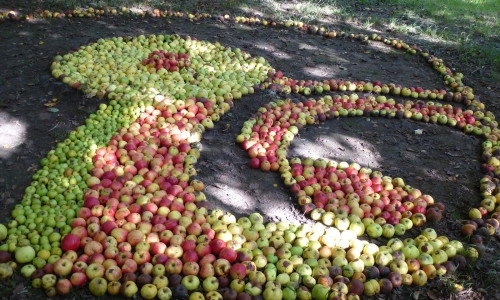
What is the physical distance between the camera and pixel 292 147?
5.12 meters

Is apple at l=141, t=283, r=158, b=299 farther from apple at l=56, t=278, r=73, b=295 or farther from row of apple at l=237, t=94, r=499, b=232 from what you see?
row of apple at l=237, t=94, r=499, b=232

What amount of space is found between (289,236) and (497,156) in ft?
10.7

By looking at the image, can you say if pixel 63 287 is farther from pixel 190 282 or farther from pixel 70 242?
pixel 190 282

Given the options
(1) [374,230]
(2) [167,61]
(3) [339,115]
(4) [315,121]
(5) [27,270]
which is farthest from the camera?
(2) [167,61]

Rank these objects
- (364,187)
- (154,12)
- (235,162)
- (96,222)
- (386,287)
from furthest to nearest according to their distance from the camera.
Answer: (154,12)
(235,162)
(364,187)
(96,222)
(386,287)

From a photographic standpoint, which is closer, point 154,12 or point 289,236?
point 289,236

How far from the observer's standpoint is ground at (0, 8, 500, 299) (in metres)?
4.15

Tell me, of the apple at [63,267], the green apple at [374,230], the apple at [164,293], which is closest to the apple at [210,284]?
the apple at [164,293]

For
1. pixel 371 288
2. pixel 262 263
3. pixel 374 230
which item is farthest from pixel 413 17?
pixel 262 263

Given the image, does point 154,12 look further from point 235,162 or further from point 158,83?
point 235,162

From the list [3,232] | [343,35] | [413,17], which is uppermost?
[413,17]

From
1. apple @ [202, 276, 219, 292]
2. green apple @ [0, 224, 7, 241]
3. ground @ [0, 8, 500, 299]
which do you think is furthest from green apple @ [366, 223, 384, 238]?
green apple @ [0, 224, 7, 241]

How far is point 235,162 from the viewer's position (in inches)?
187

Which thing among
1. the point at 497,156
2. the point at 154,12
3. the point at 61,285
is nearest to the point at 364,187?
the point at 497,156
